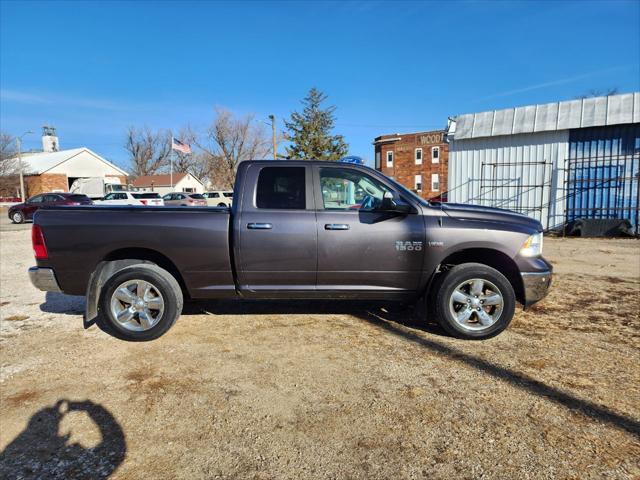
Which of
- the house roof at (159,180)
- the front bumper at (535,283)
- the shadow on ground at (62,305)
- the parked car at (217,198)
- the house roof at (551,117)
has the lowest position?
the shadow on ground at (62,305)

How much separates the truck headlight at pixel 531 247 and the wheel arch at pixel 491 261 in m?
0.16

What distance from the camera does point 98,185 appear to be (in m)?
46.1

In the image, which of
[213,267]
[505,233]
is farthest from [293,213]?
[505,233]

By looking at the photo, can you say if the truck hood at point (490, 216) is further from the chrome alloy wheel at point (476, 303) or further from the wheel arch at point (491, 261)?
the chrome alloy wheel at point (476, 303)

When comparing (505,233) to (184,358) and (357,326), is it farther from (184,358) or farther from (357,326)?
(184,358)

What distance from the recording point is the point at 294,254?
4305 mm

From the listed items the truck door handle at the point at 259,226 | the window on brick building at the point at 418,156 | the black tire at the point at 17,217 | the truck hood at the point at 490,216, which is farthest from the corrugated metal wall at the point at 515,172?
the window on brick building at the point at 418,156

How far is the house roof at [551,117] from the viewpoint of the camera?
12984mm

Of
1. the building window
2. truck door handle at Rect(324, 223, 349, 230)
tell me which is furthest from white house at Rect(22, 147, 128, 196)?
truck door handle at Rect(324, 223, 349, 230)

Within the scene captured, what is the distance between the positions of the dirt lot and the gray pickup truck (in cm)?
44

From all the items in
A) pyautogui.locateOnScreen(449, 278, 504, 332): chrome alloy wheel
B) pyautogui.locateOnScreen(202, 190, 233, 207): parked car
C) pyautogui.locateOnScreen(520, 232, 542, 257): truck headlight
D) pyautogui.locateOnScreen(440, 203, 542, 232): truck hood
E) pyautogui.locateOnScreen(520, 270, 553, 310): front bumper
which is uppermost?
pyautogui.locateOnScreen(202, 190, 233, 207): parked car

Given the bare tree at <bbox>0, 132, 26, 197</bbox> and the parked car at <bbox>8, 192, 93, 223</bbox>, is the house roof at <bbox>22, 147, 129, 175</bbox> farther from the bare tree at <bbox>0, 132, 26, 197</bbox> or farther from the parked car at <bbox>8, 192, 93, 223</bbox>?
the parked car at <bbox>8, 192, 93, 223</bbox>

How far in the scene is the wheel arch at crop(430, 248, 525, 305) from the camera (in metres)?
4.38

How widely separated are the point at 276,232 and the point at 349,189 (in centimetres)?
94
